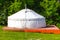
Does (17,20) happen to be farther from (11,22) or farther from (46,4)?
(46,4)

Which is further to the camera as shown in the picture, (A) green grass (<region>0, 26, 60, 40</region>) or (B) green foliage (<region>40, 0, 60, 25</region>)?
(B) green foliage (<region>40, 0, 60, 25</region>)

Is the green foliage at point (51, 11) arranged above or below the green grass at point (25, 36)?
above

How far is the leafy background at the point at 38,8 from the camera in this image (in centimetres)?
2216

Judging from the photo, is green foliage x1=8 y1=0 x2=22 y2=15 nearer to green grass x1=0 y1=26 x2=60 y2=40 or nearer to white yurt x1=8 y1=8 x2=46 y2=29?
white yurt x1=8 y1=8 x2=46 y2=29

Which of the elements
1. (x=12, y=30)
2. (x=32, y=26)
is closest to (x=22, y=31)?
(x=12, y=30)

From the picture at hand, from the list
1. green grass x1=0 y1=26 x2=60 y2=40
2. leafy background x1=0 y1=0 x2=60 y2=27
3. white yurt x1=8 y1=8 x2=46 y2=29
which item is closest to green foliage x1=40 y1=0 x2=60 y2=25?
leafy background x1=0 y1=0 x2=60 y2=27

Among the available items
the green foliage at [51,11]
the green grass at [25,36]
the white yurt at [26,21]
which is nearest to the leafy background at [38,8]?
the green foliage at [51,11]

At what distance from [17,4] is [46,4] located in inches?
93.9

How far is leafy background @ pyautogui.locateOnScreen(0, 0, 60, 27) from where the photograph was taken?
2216 centimetres

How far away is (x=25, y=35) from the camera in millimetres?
16484

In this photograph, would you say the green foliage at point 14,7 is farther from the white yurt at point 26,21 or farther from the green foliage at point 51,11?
the white yurt at point 26,21

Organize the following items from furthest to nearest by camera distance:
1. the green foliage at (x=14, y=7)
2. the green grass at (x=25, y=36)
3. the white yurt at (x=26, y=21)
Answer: the green foliage at (x=14, y=7)
the white yurt at (x=26, y=21)
the green grass at (x=25, y=36)

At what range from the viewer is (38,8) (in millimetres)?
23469

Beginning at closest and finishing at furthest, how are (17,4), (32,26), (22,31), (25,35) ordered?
1. (25,35)
2. (22,31)
3. (32,26)
4. (17,4)
